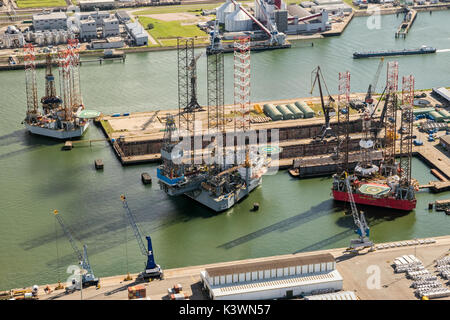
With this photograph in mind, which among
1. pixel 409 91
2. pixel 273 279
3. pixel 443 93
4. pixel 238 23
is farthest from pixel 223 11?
pixel 273 279

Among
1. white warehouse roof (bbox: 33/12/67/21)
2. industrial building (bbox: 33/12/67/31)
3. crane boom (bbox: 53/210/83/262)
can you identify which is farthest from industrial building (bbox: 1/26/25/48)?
crane boom (bbox: 53/210/83/262)

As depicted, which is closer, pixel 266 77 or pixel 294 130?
pixel 294 130

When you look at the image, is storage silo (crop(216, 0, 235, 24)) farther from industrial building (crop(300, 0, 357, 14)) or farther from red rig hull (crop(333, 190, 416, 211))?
red rig hull (crop(333, 190, 416, 211))

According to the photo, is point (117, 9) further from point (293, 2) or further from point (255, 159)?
point (255, 159)

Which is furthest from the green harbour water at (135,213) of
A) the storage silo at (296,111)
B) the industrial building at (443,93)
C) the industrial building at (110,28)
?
the industrial building at (110,28)
